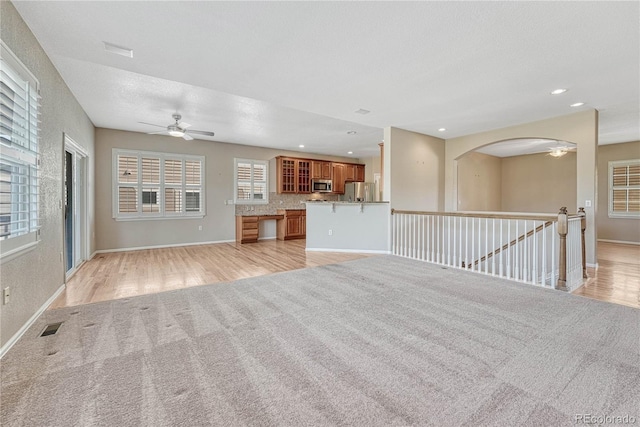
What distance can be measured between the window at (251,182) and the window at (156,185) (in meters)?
0.97

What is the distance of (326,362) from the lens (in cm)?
190

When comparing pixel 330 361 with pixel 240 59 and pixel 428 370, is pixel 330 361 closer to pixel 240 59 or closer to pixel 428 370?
pixel 428 370

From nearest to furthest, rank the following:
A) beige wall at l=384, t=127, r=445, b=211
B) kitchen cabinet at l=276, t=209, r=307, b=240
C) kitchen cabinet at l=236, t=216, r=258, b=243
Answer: beige wall at l=384, t=127, r=445, b=211 → kitchen cabinet at l=236, t=216, r=258, b=243 → kitchen cabinet at l=276, t=209, r=307, b=240

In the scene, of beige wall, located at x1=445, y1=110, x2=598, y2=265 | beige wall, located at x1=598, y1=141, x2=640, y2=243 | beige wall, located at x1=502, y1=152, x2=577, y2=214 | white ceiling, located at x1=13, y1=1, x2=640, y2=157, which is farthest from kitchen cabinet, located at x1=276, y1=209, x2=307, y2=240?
beige wall, located at x1=598, y1=141, x2=640, y2=243

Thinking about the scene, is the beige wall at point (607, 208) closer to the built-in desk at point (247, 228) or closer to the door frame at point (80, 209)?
the built-in desk at point (247, 228)

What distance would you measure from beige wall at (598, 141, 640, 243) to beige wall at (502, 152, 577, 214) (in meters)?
0.62

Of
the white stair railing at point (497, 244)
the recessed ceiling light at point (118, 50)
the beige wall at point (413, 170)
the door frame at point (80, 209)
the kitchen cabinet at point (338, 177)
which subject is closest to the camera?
the recessed ceiling light at point (118, 50)

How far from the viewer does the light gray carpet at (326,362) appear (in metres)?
1.46

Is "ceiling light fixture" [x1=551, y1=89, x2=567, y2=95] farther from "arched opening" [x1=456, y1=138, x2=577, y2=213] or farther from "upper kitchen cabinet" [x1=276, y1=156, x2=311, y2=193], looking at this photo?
"upper kitchen cabinet" [x1=276, y1=156, x2=311, y2=193]

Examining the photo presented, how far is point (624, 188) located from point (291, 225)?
887cm

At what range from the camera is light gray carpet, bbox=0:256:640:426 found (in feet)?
4.79

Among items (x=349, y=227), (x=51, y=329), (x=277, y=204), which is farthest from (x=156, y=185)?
(x=51, y=329)

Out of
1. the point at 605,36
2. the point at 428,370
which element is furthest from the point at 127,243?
the point at 605,36

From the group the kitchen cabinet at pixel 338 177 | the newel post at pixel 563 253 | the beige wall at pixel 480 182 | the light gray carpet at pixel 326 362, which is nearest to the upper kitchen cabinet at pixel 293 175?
the kitchen cabinet at pixel 338 177
